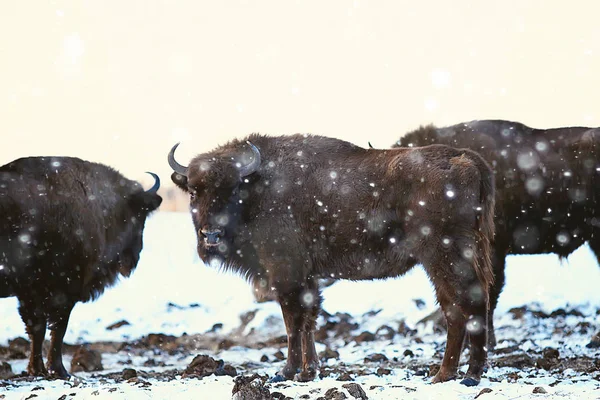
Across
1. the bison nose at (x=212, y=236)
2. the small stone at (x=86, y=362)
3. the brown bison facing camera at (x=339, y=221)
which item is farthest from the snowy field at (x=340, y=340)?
the bison nose at (x=212, y=236)

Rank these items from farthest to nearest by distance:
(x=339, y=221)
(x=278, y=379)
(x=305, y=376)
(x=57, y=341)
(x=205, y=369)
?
(x=57, y=341)
(x=205, y=369)
(x=339, y=221)
(x=305, y=376)
(x=278, y=379)

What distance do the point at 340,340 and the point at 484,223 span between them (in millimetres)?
4690

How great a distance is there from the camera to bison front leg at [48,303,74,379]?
798 cm

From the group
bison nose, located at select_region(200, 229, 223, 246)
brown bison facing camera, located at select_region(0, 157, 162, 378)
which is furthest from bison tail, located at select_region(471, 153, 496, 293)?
brown bison facing camera, located at select_region(0, 157, 162, 378)

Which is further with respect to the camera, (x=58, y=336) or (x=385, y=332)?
(x=385, y=332)

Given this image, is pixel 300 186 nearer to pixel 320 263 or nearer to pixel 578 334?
pixel 320 263

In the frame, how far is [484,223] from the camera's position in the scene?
20.5ft

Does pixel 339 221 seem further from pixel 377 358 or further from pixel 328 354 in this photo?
pixel 328 354

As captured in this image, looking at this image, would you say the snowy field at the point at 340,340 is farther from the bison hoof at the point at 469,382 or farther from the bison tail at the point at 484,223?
the bison tail at the point at 484,223

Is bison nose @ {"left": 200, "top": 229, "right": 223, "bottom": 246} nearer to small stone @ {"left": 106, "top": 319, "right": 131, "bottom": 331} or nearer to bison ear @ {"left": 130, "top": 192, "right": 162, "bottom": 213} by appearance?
bison ear @ {"left": 130, "top": 192, "right": 162, "bottom": 213}

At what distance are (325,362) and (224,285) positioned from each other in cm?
643

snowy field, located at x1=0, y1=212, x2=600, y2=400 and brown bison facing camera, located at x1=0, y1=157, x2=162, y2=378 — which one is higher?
brown bison facing camera, located at x1=0, y1=157, x2=162, y2=378

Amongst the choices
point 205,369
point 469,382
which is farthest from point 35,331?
point 469,382

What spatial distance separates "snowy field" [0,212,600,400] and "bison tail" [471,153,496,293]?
71cm
